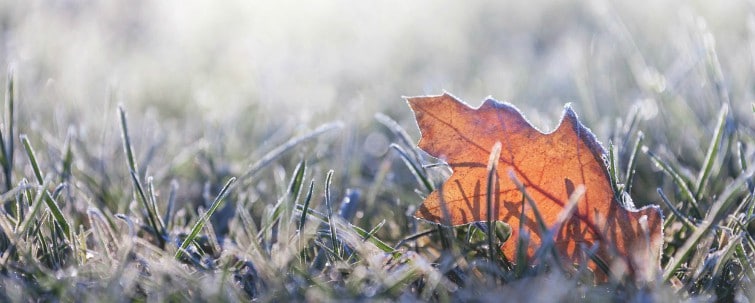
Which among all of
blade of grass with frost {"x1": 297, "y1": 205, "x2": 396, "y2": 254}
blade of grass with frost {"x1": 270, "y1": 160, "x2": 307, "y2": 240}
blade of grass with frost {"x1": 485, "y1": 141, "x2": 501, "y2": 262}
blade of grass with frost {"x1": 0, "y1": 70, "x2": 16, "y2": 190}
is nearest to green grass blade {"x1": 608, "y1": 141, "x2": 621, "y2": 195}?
blade of grass with frost {"x1": 485, "y1": 141, "x2": 501, "y2": 262}

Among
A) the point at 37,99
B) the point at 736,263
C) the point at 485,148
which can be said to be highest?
the point at 485,148

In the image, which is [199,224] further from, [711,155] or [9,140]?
[711,155]

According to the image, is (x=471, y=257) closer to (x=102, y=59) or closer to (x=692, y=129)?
(x=692, y=129)

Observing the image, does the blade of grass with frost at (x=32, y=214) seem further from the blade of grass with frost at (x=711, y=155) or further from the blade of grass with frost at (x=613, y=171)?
the blade of grass with frost at (x=711, y=155)

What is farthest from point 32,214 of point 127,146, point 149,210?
point 127,146

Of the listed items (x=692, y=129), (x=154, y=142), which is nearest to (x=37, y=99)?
(x=154, y=142)

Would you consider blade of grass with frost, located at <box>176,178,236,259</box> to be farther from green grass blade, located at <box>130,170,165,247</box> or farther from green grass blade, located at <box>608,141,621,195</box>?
green grass blade, located at <box>608,141,621,195</box>

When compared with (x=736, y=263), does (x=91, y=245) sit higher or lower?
lower
